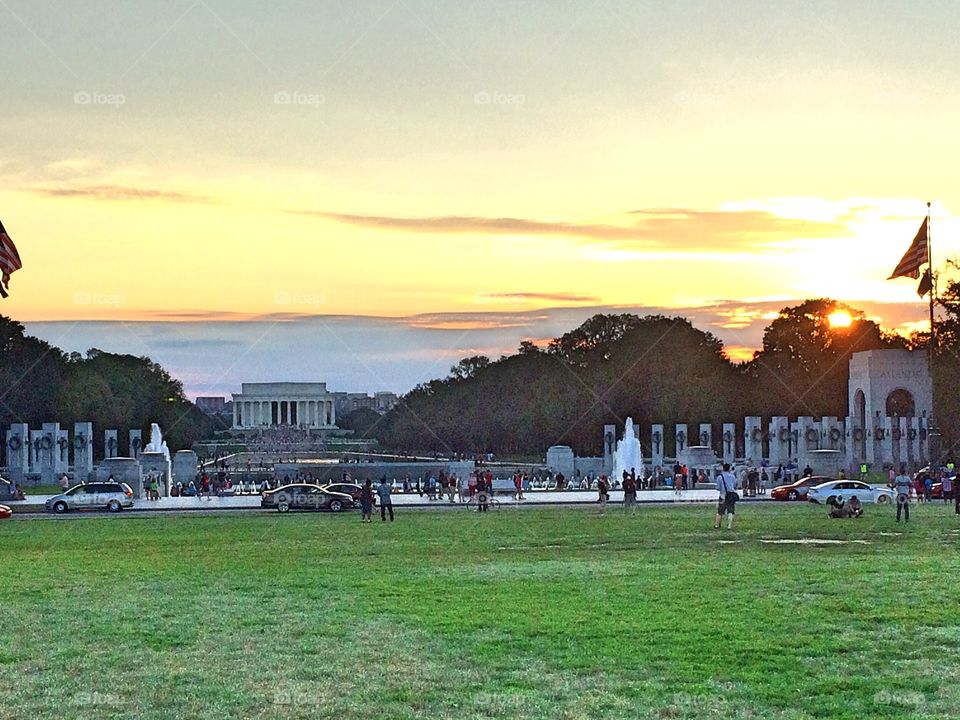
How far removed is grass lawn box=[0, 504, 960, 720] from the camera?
1511 cm

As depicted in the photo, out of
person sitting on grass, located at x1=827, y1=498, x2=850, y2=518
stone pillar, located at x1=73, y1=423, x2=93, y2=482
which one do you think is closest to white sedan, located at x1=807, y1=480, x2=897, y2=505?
person sitting on grass, located at x1=827, y1=498, x2=850, y2=518

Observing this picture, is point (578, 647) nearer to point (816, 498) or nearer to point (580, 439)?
point (816, 498)

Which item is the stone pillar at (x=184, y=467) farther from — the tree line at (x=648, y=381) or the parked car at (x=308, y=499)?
the tree line at (x=648, y=381)

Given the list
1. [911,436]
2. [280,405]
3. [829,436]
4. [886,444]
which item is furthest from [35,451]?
[280,405]

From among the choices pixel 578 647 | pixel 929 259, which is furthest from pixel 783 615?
pixel 929 259

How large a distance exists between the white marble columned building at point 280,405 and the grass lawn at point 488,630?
162947mm

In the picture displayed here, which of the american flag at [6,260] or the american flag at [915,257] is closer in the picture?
the american flag at [6,260]

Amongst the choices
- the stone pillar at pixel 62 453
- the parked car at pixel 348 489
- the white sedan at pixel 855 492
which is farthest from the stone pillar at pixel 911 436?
the stone pillar at pixel 62 453

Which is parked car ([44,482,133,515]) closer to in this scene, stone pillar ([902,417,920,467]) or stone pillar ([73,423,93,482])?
stone pillar ([73,423,93,482])

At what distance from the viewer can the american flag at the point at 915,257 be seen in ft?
206

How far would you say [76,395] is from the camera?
4747 inches

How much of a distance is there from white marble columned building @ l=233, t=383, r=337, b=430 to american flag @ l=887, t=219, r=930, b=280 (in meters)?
136

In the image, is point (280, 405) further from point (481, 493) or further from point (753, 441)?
point (481, 493)

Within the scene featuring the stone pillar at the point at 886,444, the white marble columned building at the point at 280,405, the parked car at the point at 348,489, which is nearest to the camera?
the parked car at the point at 348,489
